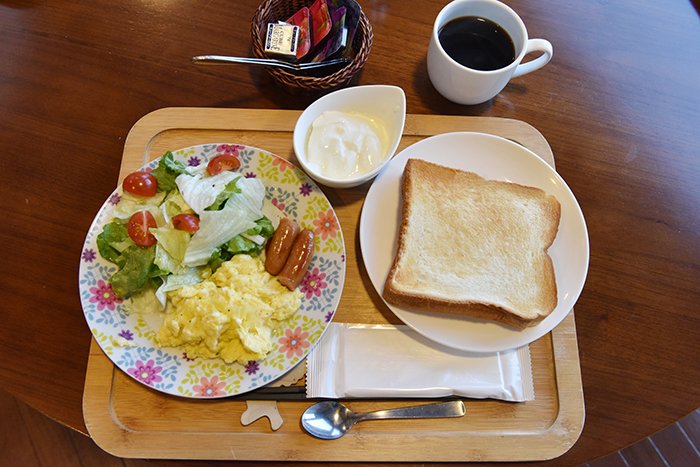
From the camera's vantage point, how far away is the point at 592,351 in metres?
1.75

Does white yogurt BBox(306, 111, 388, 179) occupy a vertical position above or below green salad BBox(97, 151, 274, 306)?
above

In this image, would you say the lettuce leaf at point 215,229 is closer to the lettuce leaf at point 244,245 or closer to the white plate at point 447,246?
the lettuce leaf at point 244,245

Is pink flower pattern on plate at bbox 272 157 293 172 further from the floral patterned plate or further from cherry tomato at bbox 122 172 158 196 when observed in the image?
cherry tomato at bbox 122 172 158 196

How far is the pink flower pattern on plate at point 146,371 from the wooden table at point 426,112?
230mm

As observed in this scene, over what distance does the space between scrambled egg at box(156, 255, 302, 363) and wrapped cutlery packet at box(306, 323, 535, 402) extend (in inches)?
7.6

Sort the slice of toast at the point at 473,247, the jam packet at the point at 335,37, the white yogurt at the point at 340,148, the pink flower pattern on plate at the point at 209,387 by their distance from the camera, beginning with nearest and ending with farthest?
the pink flower pattern on plate at the point at 209,387
the slice of toast at the point at 473,247
the white yogurt at the point at 340,148
the jam packet at the point at 335,37

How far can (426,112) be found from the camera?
6.72 ft

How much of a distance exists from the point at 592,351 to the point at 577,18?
59.6 inches

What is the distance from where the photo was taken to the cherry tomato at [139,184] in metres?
1.74

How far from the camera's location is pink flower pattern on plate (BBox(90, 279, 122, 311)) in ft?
5.40

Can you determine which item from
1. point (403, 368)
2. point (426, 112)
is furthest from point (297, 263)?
point (426, 112)

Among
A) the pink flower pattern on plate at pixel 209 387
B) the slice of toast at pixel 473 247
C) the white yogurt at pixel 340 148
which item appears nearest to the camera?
the pink flower pattern on plate at pixel 209 387

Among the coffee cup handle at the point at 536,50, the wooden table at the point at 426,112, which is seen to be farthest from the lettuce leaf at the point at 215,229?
the coffee cup handle at the point at 536,50

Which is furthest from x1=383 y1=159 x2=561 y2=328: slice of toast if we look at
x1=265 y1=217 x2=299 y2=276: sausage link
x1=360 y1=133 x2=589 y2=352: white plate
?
x1=265 y1=217 x2=299 y2=276: sausage link
